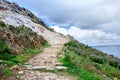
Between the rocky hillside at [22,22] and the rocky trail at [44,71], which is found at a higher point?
the rocky hillside at [22,22]

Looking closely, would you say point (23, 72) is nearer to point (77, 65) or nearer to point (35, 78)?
point (35, 78)

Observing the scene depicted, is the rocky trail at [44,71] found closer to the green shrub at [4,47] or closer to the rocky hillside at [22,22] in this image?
the green shrub at [4,47]

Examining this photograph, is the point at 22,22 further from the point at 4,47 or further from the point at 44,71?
the point at 44,71

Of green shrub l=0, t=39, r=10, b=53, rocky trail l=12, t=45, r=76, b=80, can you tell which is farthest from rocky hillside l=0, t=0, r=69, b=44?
rocky trail l=12, t=45, r=76, b=80

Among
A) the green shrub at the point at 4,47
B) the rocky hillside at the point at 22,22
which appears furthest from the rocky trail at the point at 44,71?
→ the rocky hillside at the point at 22,22

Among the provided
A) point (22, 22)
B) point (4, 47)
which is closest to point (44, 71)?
point (4, 47)

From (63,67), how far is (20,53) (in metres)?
6.16

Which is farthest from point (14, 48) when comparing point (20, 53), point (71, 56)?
point (71, 56)

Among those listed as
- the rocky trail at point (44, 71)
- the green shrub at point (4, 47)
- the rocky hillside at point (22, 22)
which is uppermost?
the rocky hillside at point (22, 22)

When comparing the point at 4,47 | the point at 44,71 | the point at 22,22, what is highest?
the point at 22,22

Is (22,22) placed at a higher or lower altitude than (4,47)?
higher

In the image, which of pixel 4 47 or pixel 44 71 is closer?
pixel 44 71

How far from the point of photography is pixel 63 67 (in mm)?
18812

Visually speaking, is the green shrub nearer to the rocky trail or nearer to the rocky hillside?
the rocky trail
